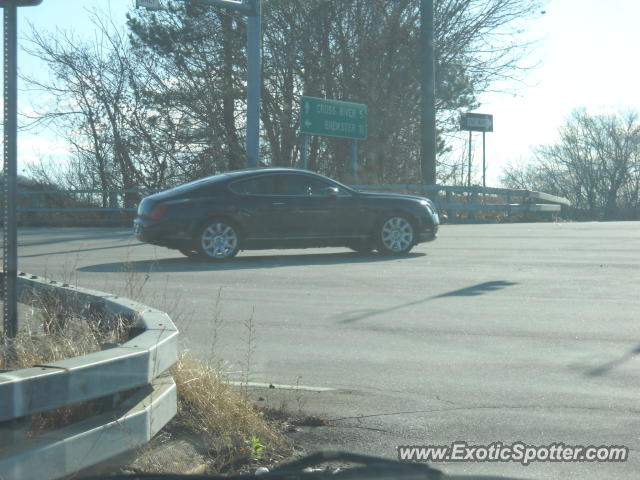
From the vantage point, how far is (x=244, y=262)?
14.4 metres

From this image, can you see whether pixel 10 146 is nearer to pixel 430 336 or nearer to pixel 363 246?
pixel 430 336

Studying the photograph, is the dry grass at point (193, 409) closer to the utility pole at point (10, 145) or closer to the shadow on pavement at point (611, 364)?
the utility pole at point (10, 145)

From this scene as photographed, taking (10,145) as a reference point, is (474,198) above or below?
above

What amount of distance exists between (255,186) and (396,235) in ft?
8.36

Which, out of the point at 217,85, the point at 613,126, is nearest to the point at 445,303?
the point at 217,85

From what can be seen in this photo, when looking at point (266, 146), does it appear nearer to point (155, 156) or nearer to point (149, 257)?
point (155, 156)

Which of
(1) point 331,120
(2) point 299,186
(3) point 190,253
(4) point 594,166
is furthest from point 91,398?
(4) point 594,166

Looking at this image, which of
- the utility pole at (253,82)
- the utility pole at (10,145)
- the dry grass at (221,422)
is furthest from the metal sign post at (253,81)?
the dry grass at (221,422)

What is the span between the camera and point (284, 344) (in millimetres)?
7539

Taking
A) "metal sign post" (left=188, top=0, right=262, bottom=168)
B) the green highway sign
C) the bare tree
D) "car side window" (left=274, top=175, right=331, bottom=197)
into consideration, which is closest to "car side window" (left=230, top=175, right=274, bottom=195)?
"car side window" (left=274, top=175, right=331, bottom=197)

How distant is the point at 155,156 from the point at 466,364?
2644cm

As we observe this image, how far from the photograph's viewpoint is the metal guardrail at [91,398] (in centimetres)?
328

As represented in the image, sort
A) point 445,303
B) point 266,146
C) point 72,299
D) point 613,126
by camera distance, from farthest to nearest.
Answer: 1. point 613,126
2. point 266,146
3. point 445,303
4. point 72,299

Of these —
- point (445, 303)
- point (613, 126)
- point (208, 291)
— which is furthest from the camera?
point (613, 126)
